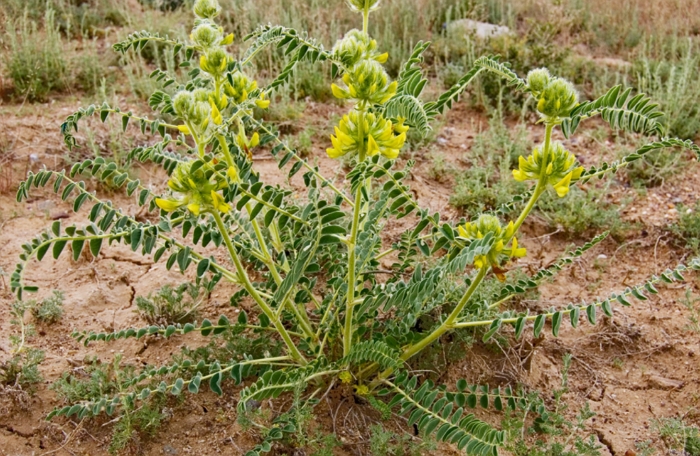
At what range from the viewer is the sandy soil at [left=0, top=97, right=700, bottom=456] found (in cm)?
221

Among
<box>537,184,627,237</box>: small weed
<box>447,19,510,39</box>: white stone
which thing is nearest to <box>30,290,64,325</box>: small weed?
<box>537,184,627,237</box>: small weed

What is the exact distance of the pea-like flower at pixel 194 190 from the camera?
5.21ft

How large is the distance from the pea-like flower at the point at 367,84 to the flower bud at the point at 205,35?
51 cm

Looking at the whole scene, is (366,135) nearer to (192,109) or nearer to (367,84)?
(367,84)

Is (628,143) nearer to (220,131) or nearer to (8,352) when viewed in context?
(220,131)

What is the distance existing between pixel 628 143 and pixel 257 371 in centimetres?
289

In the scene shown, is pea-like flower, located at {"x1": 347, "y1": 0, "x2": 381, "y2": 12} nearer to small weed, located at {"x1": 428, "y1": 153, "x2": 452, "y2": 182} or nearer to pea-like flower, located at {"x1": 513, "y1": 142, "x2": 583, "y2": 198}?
pea-like flower, located at {"x1": 513, "y1": 142, "x2": 583, "y2": 198}

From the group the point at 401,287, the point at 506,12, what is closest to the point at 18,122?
the point at 401,287

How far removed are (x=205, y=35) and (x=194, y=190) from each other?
0.56m

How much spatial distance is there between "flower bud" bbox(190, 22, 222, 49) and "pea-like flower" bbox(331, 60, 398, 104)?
513 mm

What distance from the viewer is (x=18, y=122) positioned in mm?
3953

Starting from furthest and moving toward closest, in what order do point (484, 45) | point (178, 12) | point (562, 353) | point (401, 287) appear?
point (178, 12)
point (484, 45)
point (562, 353)
point (401, 287)

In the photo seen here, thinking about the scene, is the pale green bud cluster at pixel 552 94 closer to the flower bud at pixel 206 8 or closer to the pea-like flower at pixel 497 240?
the pea-like flower at pixel 497 240

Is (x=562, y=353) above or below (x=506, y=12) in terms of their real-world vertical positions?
below
